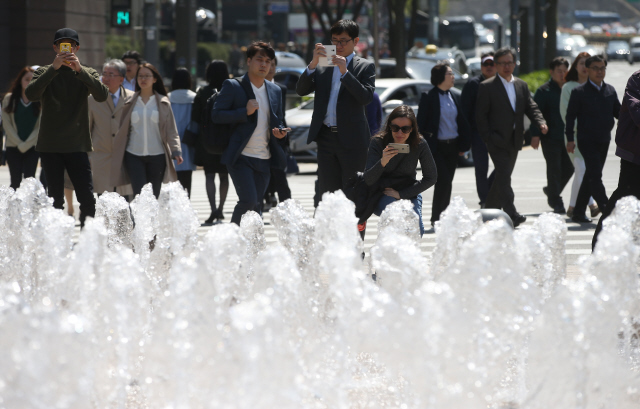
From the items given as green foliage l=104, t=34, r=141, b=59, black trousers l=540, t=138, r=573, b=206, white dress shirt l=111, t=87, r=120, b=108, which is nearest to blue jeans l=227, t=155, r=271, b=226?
white dress shirt l=111, t=87, r=120, b=108

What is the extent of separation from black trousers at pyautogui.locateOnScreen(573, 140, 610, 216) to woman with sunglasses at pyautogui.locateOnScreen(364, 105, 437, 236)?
352 cm

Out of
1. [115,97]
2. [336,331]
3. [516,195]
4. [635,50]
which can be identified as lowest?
[516,195]

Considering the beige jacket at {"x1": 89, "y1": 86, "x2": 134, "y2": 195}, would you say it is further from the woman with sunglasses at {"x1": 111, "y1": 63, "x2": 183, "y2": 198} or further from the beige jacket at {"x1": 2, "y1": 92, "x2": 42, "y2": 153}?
the beige jacket at {"x1": 2, "y1": 92, "x2": 42, "y2": 153}

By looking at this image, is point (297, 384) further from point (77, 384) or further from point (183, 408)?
point (77, 384)

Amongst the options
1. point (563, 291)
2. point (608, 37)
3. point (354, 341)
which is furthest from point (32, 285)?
point (608, 37)

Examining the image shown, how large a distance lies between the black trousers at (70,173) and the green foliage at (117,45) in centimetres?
3116

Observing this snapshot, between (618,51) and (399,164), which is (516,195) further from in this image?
(618,51)

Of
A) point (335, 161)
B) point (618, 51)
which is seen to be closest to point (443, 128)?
point (335, 161)

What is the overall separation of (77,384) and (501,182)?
7.42 meters

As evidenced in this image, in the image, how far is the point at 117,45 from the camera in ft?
135

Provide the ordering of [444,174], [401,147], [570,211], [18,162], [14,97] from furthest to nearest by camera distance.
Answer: [570,211] → [18,162] → [14,97] → [444,174] → [401,147]

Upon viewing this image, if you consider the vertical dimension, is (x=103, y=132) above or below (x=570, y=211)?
above

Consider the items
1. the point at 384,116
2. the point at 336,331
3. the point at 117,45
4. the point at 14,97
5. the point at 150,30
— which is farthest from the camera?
the point at 117,45

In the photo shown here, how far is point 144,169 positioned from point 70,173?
100 centimetres
